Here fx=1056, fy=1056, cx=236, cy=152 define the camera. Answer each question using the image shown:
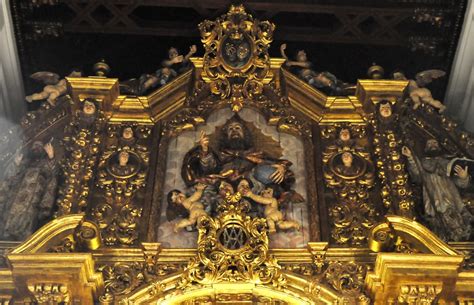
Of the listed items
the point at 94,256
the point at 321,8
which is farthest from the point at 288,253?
the point at 321,8

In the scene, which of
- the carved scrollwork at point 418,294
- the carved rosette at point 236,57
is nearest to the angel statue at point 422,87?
the carved rosette at point 236,57

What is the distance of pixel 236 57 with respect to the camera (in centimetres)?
1433

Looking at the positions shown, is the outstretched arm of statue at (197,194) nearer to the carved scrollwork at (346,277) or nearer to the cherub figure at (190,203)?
the cherub figure at (190,203)

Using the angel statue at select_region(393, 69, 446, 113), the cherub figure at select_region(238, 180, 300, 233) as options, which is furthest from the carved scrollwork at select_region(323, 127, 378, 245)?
the angel statue at select_region(393, 69, 446, 113)

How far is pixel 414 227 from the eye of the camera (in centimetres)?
1176

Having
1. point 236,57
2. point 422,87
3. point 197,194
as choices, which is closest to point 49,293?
point 197,194

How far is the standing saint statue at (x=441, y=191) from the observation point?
12.4m

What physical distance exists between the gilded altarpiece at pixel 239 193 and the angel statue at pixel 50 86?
146mm

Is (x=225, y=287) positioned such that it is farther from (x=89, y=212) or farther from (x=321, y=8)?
(x=321, y=8)

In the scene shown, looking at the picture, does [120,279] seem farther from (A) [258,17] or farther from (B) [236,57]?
(A) [258,17]

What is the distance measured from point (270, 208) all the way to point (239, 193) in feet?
1.60

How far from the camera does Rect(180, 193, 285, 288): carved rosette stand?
37.8 ft

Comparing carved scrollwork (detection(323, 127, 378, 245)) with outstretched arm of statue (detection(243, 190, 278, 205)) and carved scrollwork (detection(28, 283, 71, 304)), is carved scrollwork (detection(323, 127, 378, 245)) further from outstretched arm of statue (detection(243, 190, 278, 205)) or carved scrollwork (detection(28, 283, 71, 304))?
carved scrollwork (detection(28, 283, 71, 304))

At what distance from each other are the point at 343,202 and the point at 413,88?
8.41 ft
